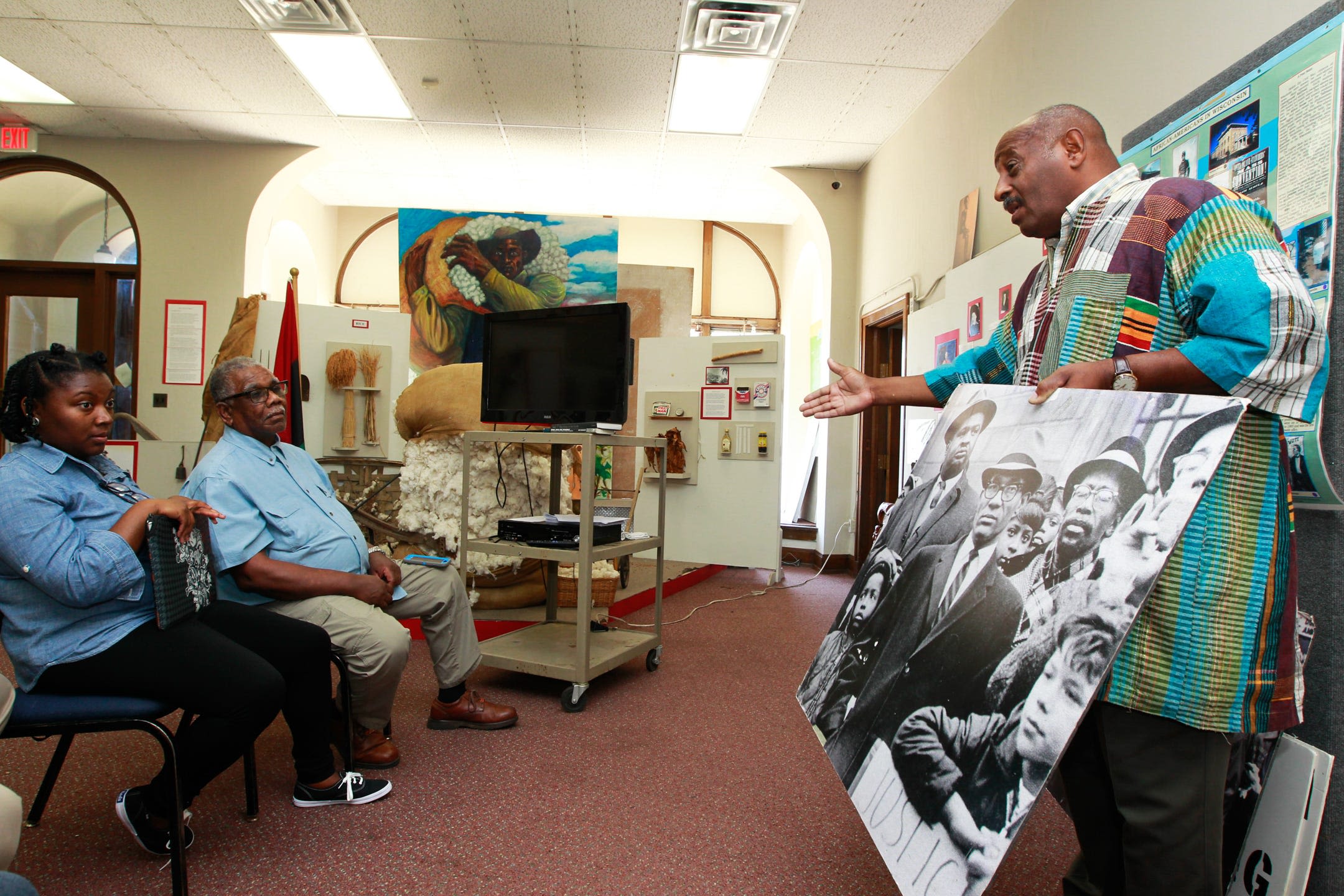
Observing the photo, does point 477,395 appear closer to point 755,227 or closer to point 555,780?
point 555,780

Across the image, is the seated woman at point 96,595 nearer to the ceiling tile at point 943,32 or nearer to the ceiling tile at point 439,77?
the ceiling tile at point 439,77

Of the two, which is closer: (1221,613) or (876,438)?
(1221,613)

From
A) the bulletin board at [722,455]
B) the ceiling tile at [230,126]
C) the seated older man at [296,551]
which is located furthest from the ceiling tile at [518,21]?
the seated older man at [296,551]

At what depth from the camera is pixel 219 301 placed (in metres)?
6.15

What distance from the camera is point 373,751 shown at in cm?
239

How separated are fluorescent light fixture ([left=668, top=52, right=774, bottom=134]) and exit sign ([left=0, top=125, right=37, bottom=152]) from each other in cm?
491

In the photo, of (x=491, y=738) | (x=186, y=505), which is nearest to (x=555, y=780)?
(x=491, y=738)

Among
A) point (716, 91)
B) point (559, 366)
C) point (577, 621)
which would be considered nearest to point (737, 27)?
point (716, 91)

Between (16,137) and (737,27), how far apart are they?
5.61 metres

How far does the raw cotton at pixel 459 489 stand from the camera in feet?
A: 12.9

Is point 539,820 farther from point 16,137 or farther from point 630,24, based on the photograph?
point 16,137

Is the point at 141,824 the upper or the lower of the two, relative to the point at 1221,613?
lower

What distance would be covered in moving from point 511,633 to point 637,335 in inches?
166

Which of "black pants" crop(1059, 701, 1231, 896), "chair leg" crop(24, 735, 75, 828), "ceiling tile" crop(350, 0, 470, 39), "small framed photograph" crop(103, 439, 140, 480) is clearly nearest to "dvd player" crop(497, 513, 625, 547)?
"chair leg" crop(24, 735, 75, 828)
